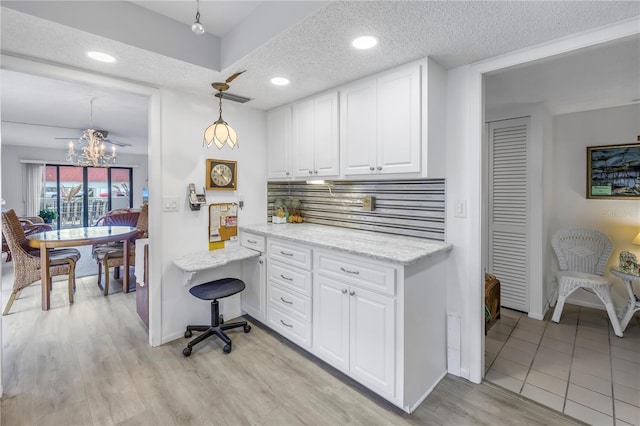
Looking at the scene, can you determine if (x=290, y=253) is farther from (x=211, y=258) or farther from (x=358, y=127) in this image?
(x=358, y=127)

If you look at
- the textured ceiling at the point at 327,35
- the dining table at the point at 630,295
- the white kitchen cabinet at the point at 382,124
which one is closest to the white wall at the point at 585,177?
the dining table at the point at 630,295

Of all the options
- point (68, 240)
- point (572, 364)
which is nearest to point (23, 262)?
point (68, 240)

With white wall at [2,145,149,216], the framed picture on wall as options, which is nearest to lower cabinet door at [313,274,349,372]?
the framed picture on wall

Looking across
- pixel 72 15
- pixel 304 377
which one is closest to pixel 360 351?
pixel 304 377

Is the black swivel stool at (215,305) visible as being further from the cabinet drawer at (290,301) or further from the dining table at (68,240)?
the dining table at (68,240)

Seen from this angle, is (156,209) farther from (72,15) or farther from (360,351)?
(360,351)

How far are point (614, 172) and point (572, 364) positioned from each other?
87.2 inches

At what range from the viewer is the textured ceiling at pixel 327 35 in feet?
4.98

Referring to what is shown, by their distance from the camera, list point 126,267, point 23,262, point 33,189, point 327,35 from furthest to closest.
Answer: point 33,189
point 126,267
point 23,262
point 327,35

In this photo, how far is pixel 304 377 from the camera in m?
2.20

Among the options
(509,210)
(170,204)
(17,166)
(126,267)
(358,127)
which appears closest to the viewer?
(358,127)

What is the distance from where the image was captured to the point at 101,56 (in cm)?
202

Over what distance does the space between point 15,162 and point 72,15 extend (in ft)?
23.0

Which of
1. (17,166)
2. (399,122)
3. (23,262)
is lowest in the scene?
(23,262)
